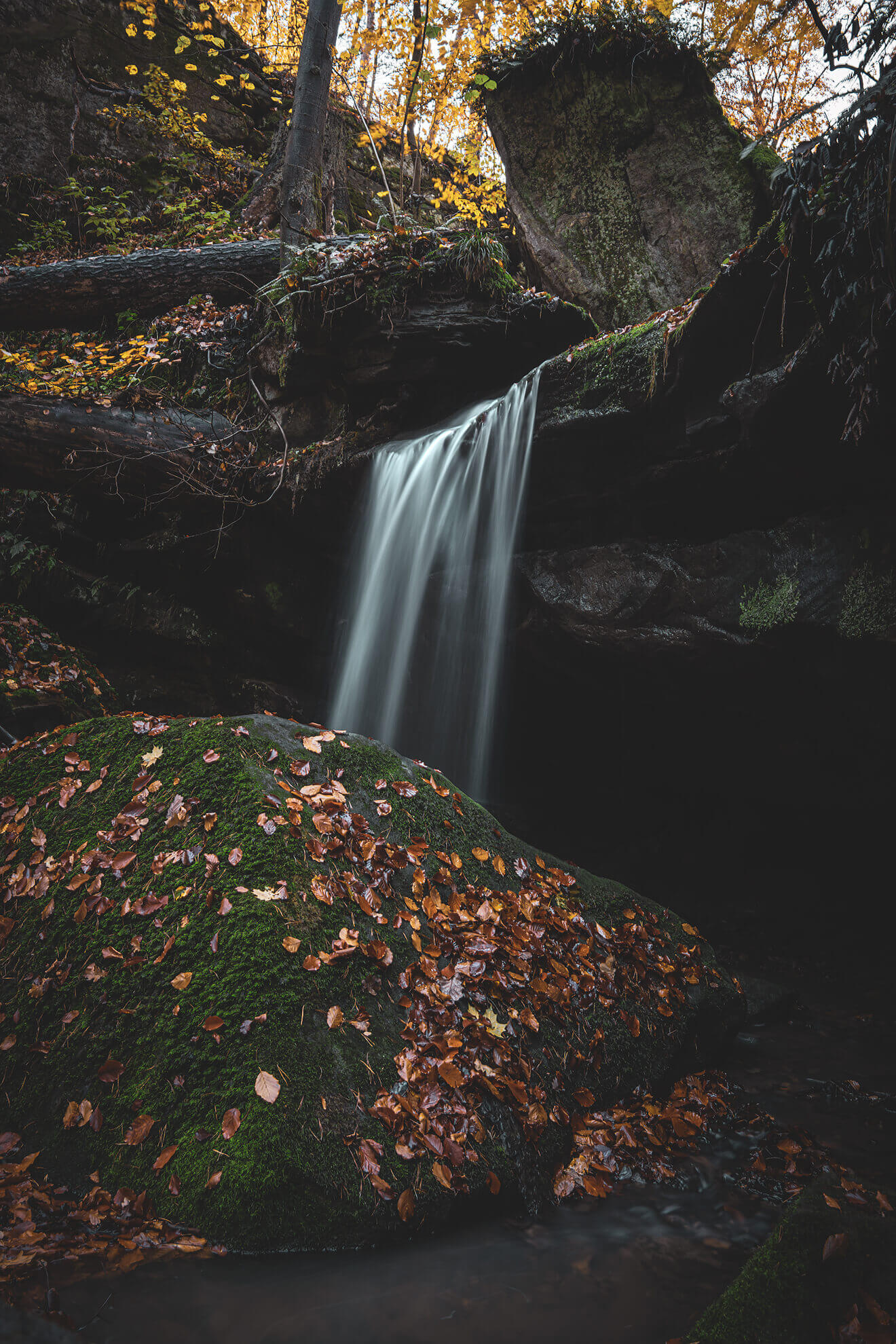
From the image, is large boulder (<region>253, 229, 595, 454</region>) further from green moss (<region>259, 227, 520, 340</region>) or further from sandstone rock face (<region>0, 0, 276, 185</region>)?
sandstone rock face (<region>0, 0, 276, 185</region>)

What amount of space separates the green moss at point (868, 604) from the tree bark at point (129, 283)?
8826 mm

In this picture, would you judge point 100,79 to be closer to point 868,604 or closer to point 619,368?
point 619,368

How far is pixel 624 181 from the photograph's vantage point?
372 inches

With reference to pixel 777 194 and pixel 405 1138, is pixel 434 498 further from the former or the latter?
pixel 405 1138

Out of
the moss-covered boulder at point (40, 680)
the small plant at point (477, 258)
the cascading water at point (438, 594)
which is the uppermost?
the small plant at point (477, 258)

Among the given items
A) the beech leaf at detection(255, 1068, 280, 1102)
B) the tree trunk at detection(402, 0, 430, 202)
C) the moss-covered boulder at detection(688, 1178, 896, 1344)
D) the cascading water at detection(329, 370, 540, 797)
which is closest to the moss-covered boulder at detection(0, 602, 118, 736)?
the cascading water at detection(329, 370, 540, 797)

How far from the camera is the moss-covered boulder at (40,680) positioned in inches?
238

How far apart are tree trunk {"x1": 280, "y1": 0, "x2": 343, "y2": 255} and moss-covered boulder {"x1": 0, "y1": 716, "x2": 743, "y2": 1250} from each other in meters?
8.32

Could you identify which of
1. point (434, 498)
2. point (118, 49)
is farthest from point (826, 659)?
point (118, 49)

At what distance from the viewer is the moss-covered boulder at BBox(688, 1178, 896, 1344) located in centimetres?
163

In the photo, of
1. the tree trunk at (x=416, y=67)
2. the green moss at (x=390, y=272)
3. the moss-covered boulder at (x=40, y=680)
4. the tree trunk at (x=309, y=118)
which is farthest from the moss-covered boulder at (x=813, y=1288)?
the tree trunk at (x=309, y=118)

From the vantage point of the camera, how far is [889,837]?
6648mm

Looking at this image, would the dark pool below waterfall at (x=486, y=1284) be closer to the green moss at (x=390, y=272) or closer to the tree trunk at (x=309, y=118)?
the green moss at (x=390, y=272)

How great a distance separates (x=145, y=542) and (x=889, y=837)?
9276mm
